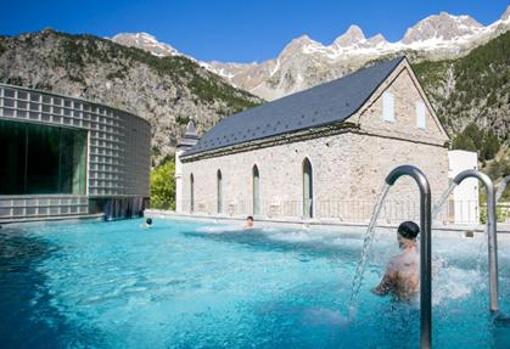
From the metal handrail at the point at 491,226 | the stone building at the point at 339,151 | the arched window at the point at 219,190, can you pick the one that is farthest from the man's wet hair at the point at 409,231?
the arched window at the point at 219,190

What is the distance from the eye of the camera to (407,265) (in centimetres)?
538

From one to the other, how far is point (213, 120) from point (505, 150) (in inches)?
2811

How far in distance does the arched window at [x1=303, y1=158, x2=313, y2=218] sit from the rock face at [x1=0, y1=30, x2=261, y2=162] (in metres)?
79.8

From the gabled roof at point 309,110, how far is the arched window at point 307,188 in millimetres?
2316

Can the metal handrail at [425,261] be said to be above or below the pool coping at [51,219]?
above

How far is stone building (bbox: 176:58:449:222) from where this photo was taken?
70.2ft

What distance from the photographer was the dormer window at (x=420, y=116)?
24812 mm

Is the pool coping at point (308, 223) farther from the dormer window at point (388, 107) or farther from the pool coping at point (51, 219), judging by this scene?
the dormer window at point (388, 107)

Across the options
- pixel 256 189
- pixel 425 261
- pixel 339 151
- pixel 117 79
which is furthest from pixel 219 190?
pixel 117 79

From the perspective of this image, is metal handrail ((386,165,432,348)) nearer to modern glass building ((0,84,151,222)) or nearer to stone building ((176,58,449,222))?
stone building ((176,58,449,222))

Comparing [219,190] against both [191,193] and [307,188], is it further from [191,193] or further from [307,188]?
[307,188]

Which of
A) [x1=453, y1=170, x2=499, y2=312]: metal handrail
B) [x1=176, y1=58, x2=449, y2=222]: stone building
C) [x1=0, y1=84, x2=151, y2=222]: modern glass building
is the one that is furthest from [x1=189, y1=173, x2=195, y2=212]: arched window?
[x1=453, y1=170, x2=499, y2=312]: metal handrail

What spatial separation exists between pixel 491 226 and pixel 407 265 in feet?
3.79

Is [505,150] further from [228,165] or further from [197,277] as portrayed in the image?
[197,277]
